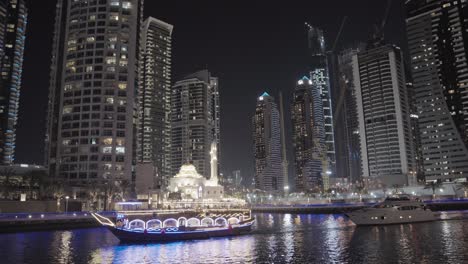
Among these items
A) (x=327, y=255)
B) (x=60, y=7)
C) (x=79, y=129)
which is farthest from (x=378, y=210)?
(x=60, y=7)

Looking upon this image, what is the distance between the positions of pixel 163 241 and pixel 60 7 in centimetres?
13648

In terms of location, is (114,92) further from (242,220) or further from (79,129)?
(242,220)

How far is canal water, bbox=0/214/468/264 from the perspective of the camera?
139ft

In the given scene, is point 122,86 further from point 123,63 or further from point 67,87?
point 67,87

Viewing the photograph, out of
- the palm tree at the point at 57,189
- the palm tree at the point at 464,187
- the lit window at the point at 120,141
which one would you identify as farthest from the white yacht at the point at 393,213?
the lit window at the point at 120,141

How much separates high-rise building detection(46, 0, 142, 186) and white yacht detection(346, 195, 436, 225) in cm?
8817

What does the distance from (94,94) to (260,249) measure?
112m

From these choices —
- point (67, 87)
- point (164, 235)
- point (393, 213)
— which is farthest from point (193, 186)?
point (164, 235)

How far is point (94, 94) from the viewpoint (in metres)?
144

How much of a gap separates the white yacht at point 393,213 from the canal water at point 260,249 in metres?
14.6

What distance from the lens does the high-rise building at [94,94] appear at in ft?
458

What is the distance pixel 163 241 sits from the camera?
202ft

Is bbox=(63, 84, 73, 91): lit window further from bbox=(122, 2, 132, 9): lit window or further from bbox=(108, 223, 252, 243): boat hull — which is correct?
bbox=(108, 223, 252, 243): boat hull

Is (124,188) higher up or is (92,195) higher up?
(124,188)
